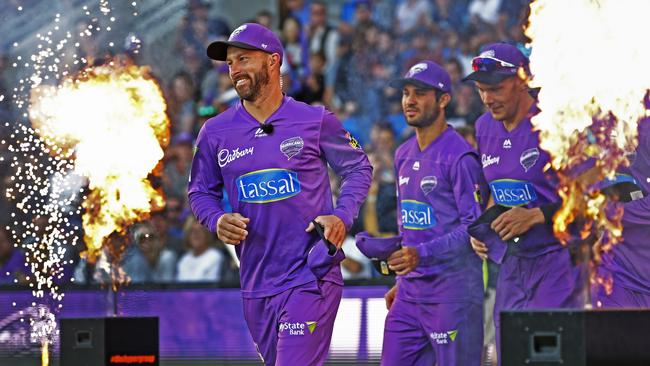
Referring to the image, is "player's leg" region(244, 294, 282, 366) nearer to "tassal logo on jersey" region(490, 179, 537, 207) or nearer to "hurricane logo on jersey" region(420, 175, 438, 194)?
"hurricane logo on jersey" region(420, 175, 438, 194)

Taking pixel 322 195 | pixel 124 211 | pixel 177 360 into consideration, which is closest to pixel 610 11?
pixel 322 195

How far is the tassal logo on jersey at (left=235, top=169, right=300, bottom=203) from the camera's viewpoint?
7.16 m

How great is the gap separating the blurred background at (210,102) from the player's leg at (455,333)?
6.45 feet

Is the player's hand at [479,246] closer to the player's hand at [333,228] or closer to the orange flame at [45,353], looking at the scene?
the player's hand at [333,228]

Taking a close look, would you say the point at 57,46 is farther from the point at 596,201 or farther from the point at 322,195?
the point at 596,201

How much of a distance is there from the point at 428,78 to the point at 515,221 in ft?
4.36

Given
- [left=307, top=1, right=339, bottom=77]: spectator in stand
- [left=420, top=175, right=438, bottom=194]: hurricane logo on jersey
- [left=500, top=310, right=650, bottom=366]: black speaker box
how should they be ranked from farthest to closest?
[left=307, top=1, right=339, bottom=77]: spectator in stand
[left=420, top=175, right=438, bottom=194]: hurricane logo on jersey
[left=500, top=310, right=650, bottom=366]: black speaker box

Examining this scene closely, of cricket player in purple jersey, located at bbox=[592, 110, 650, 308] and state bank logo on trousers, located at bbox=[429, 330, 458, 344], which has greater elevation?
cricket player in purple jersey, located at bbox=[592, 110, 650, 308]

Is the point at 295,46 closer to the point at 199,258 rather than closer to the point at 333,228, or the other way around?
the point at 199,258

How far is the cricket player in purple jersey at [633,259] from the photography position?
8398 mm

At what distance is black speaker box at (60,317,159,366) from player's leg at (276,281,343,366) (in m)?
1.00

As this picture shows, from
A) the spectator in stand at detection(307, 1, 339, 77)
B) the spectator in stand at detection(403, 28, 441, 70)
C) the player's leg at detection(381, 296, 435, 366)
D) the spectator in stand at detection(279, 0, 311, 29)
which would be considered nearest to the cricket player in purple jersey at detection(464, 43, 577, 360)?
the player's leg at detection(381, 296, 435, 366)

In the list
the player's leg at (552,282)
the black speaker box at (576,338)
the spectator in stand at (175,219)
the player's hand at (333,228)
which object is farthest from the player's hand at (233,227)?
the spectator in stand at (175,219)

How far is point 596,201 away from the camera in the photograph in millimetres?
8367
